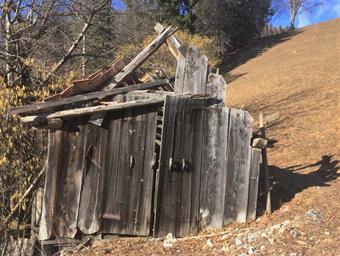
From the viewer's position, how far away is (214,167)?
28.6ft

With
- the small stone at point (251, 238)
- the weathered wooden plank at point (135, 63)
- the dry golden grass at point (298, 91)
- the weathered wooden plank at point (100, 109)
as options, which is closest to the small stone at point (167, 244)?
the small stone at point (251, 238)

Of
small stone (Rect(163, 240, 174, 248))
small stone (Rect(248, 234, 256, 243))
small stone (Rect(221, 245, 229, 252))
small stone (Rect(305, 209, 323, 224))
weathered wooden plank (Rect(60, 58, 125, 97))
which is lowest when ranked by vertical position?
small stone (Rect(163, 240, 174, 248))

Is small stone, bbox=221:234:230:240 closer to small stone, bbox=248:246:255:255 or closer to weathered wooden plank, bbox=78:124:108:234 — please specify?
small stone, bbox=248:246:255:255

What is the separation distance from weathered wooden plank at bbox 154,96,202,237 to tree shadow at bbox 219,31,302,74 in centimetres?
2535

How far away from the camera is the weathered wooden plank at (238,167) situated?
344 inches

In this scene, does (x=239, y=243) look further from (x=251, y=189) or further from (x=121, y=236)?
(x=121, y=236)

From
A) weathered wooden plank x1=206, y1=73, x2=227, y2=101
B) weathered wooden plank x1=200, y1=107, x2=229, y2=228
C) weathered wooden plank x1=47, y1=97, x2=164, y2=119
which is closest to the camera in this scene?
weathered wooden plank x1=47, y1=97, x2=164, y2=119

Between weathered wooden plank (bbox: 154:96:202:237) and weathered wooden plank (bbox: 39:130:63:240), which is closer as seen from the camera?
weathered wooden plank (bbox: 39:130:63:240)

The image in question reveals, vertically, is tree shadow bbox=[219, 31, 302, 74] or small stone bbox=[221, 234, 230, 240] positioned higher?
tree shadow bbox=[219, 31, 302, 74]

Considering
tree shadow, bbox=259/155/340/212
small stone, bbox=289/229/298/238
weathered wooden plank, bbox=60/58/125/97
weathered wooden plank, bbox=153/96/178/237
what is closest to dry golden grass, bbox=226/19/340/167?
tree shadow, bbox=259/155/340/212

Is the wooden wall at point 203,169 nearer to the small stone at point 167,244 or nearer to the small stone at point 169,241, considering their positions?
the small stone at point 169,241

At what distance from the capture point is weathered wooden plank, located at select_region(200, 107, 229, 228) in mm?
8664

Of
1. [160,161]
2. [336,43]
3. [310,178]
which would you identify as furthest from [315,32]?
[160,161]

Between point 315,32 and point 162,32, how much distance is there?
3404cm
